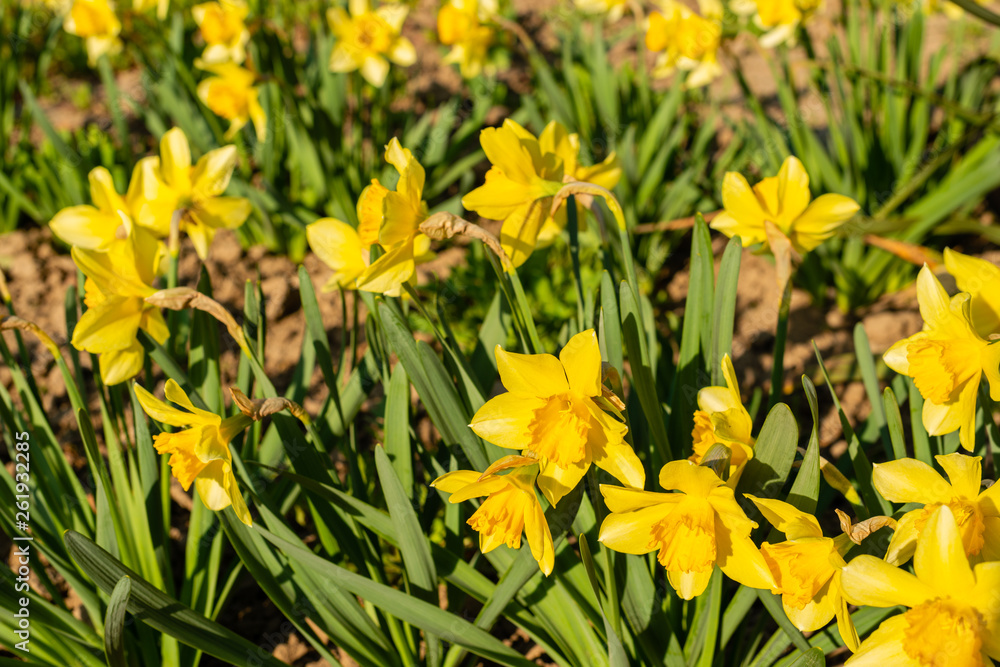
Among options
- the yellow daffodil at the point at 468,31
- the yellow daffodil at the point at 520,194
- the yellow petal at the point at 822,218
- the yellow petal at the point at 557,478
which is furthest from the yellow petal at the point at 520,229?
the yellow daffodil at the point at 468,31

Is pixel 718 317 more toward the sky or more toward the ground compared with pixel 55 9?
more toward the ground

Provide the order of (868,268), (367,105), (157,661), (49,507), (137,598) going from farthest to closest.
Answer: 1. (367,105)
2. (868,268)
3. (49,507)
4. (157,661)
5. (137,598)

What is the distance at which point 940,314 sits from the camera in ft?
3.78

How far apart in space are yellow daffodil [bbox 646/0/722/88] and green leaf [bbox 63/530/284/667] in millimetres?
2536

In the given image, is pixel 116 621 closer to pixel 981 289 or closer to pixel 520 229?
pixel 520 229

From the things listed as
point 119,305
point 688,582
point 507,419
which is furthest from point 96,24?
point 688,582

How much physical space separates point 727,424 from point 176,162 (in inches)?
61.3

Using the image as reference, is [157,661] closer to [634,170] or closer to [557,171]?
[557,171]

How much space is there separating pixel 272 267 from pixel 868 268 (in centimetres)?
257

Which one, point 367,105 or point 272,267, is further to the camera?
point 367,105

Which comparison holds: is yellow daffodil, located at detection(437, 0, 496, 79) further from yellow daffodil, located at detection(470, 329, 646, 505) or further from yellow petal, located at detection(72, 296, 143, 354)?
yellow daffodil, located at detection(470, 329, 646, 505)

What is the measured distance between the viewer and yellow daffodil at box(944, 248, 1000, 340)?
1.18 meters

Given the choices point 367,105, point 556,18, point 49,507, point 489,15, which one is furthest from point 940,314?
point 556,18

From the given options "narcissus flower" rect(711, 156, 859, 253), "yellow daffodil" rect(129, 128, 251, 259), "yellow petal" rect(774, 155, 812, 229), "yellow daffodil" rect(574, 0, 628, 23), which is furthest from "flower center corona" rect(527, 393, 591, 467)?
"yellow daffodil" rect(574, 0, 628, 23)
